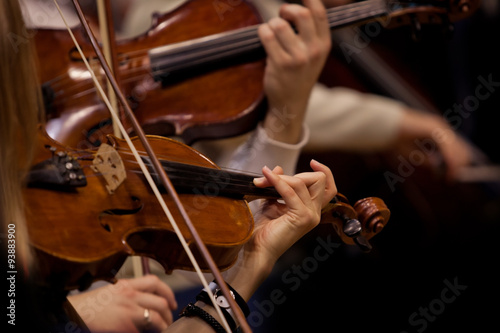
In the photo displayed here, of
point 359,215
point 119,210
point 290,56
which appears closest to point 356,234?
point 359,215

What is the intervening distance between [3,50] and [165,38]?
1.33 ft

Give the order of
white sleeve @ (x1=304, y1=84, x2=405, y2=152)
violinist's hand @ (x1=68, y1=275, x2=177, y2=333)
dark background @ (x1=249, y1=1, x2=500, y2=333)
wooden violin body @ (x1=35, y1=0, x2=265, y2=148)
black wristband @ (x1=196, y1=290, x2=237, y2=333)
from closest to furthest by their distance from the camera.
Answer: black wristband @ (x1=196, y1=290, x2=237, y2=333), violinist's hand @ (x1=68, y1=275, x2=177, y2=333), wooden violin body @ (x1=35, y1=0, x2=265, y2=148), dark background @ (x1=249, y1=1, x2=500, y2=333), white sleeve @ (x1=304, y1=84, x2=405, y2=152)

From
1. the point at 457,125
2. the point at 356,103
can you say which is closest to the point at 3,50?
the point at 356,103

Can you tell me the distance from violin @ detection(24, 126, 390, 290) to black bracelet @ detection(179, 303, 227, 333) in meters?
0.05

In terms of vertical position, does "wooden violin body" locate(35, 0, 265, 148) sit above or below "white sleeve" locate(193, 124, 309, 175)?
above

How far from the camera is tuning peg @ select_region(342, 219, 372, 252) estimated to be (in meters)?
0.70

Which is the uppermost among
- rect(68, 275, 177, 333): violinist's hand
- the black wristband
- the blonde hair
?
the blonde hair

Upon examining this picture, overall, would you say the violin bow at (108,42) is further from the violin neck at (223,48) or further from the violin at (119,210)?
the violin at (119,210)

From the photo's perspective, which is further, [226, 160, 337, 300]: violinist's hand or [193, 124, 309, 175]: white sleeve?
[193, 124, 309, 175]: white sleeve

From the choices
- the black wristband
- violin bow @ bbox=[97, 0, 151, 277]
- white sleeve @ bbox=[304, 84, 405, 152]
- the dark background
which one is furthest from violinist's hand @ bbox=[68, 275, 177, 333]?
white sleeve @ bbox=[304, 84, 405, 152]

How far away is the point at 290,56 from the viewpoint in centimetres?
99

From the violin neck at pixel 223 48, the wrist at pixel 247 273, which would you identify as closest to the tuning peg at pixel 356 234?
the wrist at pixel 247 273

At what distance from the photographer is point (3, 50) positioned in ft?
2.14

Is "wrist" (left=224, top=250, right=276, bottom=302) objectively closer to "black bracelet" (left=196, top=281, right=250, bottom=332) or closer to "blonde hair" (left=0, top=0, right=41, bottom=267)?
"black bracelet" (left=196, top=281, right=250, bottom=332)
